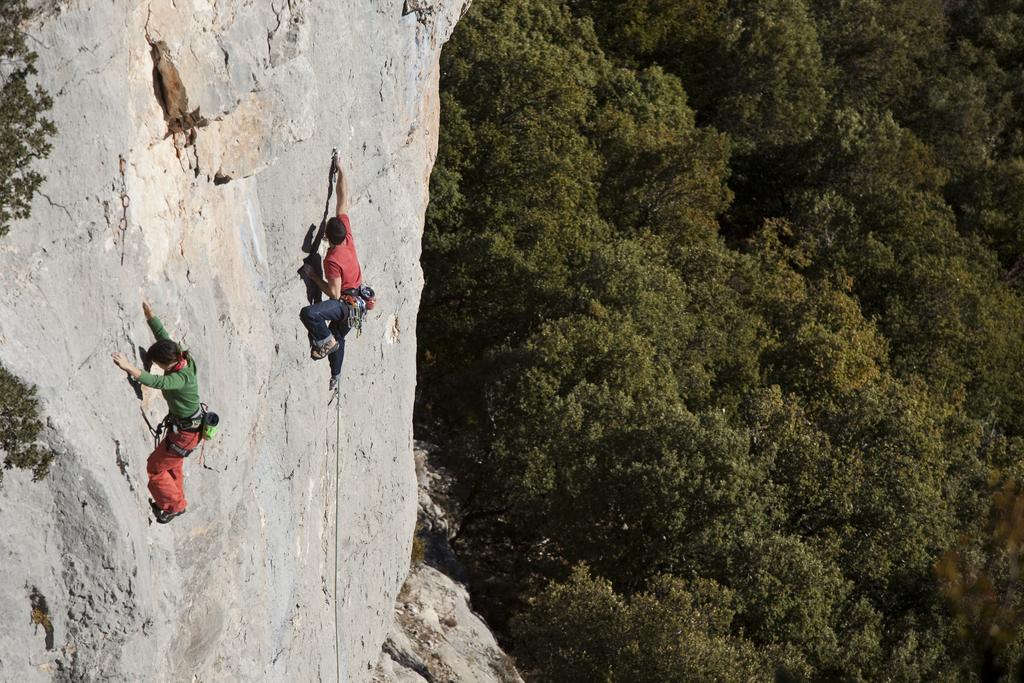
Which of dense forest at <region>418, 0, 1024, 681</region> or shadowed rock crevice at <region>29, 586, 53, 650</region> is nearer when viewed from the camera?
shadowed rock crevice at <region>29, 586, 53, 650</region>

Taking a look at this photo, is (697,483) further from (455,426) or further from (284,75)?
(284,75)

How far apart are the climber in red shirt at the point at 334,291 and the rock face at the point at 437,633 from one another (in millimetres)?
6093

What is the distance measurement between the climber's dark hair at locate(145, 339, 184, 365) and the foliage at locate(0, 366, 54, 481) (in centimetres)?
134

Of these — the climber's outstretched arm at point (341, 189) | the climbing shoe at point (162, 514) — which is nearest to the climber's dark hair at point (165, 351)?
the climbing shoe at point (162, 514)

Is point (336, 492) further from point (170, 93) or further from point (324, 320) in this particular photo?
point (170, 93)

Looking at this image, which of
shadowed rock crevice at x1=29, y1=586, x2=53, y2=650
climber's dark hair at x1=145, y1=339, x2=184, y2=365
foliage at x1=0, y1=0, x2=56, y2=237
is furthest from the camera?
climber's dark hair at x1=145, y1=339, x2=184, y2=365

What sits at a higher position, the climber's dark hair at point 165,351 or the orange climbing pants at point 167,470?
the climber's dark hair at point 165,351

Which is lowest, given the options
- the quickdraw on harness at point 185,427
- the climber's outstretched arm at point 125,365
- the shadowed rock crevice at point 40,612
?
the shadowed rock crevice at point 40,612

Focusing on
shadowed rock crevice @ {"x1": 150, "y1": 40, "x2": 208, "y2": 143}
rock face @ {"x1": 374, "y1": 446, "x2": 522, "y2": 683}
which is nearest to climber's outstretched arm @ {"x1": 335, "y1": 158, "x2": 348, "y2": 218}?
shadowed rock crevice @ {"x1": 150, "y1": 40, "x2": 208, "y2": 143}

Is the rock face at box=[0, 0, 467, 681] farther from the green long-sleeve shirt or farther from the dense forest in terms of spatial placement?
the dense forest

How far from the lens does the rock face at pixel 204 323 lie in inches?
364

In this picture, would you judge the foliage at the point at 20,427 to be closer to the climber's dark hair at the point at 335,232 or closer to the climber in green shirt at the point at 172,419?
the climber in green shirt at the point at 172,419

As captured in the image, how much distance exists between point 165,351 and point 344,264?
3.75 metres

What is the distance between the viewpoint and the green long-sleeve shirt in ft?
33.6
